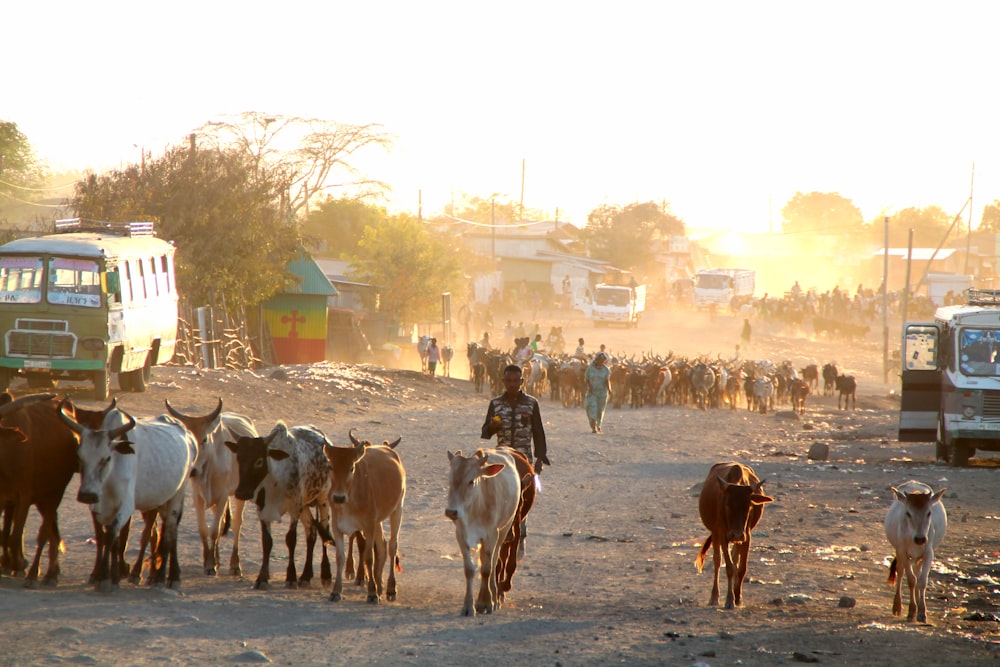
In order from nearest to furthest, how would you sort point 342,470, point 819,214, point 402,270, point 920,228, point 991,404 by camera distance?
1. point 342,470
2. point 991,404
3. point 402,270
4. point 920,228
5. point 819,214

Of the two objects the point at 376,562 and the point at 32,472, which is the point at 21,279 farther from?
the point at 376,562

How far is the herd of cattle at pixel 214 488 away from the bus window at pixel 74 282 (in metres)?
9.54

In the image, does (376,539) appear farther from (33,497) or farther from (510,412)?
(33,497)

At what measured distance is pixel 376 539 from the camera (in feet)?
29.6

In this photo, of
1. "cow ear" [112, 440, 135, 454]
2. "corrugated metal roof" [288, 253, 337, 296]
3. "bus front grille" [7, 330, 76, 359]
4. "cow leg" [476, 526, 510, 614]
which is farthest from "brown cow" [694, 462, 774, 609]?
"corrugated metal roof" [288, 253, 337, 296]

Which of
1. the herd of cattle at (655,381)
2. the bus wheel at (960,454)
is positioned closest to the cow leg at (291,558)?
the bus wheel at (960,454)

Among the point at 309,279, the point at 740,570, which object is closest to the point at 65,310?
the point at 740,570

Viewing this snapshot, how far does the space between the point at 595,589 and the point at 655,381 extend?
72.8 feet

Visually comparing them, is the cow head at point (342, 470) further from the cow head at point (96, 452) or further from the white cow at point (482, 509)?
the cow head at point (96, 452)

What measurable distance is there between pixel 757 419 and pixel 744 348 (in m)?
22.6

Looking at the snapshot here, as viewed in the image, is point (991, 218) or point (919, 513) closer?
point (919, 513)

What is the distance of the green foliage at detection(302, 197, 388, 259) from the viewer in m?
60.9

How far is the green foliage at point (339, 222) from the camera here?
6094cm

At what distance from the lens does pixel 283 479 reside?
358 inches
